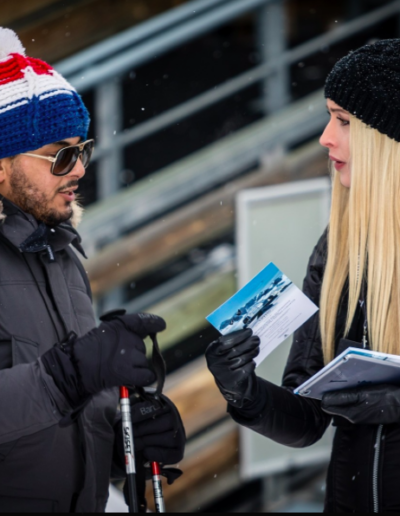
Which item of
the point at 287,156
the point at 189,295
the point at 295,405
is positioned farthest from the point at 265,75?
the point at 295,405

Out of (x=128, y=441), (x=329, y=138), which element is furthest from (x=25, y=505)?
(x=329, y=138)

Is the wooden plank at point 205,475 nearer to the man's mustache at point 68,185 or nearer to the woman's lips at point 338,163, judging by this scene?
the man's mustache at point 68,185

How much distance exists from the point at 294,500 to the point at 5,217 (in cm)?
326

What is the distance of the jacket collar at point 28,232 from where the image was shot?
206 centimetres

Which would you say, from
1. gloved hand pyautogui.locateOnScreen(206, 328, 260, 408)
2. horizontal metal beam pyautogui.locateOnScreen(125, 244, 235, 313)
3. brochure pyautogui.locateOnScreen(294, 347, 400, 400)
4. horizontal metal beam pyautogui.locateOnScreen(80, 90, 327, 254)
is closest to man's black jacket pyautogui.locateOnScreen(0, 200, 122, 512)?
gloved hand pyautogui.locateOnScreen(206, 328, 260, 408)

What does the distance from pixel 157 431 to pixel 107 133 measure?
2.47 meters

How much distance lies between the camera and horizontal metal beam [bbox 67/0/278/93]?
4.09m

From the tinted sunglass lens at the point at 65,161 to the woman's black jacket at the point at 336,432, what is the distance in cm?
75

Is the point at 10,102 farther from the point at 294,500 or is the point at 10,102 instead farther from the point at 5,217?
the point at 294,500

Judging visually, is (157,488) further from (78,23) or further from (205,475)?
(78,23)

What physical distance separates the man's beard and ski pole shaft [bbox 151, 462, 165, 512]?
2.39 ft

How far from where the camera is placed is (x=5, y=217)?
2102 mm

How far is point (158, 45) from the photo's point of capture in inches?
167

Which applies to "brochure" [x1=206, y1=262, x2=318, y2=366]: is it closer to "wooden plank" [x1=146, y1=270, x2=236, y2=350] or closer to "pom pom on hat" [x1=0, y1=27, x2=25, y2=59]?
"pom pom on hat" [x1=0, y1=27, x2=25, y2=59]
